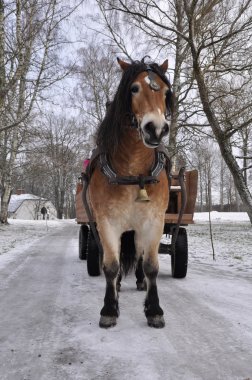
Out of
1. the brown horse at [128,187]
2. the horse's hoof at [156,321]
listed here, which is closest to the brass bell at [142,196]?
the brown horse at [128,187]

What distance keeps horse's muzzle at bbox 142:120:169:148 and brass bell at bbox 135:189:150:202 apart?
0.60m

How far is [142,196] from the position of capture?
305 cm

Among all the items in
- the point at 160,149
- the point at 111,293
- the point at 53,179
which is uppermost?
the point at 53,179

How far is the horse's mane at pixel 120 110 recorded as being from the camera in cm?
299

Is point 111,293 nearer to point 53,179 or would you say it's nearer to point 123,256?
point 123,256

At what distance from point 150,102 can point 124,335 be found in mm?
1779

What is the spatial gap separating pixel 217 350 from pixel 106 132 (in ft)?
6.52

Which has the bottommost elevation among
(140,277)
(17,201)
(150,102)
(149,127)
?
(140,277)

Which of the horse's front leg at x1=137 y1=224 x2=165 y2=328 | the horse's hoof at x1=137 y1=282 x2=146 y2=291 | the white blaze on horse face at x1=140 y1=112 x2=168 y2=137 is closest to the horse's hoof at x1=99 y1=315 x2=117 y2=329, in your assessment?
the horse's front leg at x1=137 y1=224 x2=165 y2=328

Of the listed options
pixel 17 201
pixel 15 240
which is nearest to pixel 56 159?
pixel 15 240

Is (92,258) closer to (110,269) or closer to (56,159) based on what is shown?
(110,269)

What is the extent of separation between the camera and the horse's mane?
2.99 m

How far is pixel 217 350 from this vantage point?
2447 mm

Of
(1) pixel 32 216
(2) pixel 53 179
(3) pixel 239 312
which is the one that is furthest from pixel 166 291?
(1) pixel 32 216
